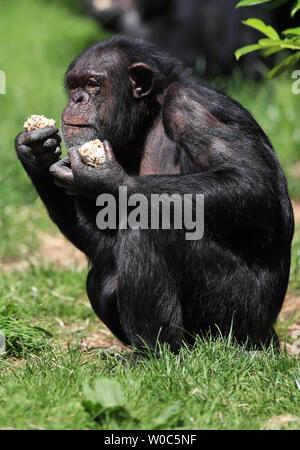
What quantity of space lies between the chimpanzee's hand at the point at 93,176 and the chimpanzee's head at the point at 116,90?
0.42 meters

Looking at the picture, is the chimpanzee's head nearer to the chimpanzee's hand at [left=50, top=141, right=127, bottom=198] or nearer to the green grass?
the chimpanzee's hand at [left=50, top=141, right=127, bottom=198]

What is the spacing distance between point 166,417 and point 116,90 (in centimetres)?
240

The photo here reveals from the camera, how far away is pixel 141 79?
15.3 feet

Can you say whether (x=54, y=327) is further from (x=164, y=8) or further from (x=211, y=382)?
(x=164, y=8)

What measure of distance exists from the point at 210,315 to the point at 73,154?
1299 millimetres

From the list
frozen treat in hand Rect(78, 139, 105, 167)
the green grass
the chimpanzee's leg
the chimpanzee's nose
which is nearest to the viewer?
the green grass

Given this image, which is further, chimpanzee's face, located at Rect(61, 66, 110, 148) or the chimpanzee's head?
the chimpanzee's head

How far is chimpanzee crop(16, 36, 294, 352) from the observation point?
4105 millimetres

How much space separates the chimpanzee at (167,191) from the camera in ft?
13.5

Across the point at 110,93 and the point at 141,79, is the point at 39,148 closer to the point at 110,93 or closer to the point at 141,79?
the point at 110,93

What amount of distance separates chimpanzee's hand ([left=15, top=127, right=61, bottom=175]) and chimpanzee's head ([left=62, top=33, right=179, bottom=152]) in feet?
0.71

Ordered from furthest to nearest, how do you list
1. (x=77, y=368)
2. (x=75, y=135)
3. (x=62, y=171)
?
(x=75, y=135)
(x=62, y=171)
(x=77, y=368)

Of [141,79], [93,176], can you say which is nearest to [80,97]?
[141,79]

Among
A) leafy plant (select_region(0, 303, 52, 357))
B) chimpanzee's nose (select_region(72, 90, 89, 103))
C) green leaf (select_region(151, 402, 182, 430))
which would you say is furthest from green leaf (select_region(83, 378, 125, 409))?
chimpanzee's nose (select_region(72, 90, 89, 103))
